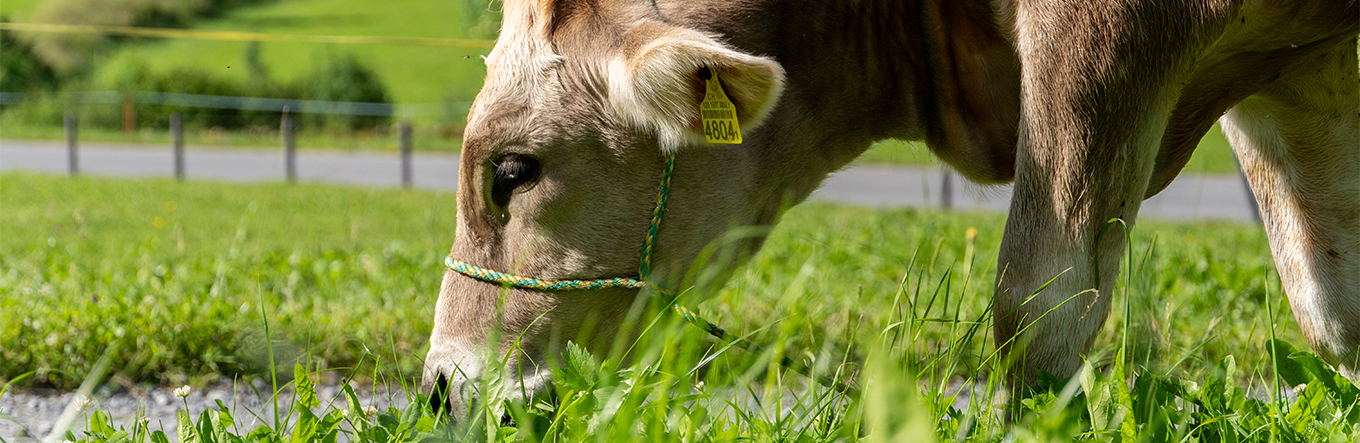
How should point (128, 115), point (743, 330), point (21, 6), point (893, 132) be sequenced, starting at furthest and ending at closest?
1. point (21, 6)
2. point (128, 115)
3. point (743, 330)
4. point (893, 132)

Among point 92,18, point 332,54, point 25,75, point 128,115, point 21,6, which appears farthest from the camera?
point 21,6

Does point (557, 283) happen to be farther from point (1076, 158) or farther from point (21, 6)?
point (21, 6)

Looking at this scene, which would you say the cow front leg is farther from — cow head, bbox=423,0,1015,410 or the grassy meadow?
the grassy meadow

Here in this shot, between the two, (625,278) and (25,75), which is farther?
(25,75)

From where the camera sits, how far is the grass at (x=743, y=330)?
1.71 meters

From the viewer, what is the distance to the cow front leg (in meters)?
1.83

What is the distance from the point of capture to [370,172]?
1727 cm

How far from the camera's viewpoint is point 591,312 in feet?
7.41

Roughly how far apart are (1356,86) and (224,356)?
122 inches

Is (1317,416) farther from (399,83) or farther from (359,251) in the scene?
(399,83)

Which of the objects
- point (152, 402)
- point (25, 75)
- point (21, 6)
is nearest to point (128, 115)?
point (25, 75)

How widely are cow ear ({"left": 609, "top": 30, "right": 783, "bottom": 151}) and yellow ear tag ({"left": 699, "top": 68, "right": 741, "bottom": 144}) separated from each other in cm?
1

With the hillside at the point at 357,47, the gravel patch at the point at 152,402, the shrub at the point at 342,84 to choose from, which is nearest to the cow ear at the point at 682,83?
the gravel patch at the point at 152,402

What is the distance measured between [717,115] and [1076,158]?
685mm
